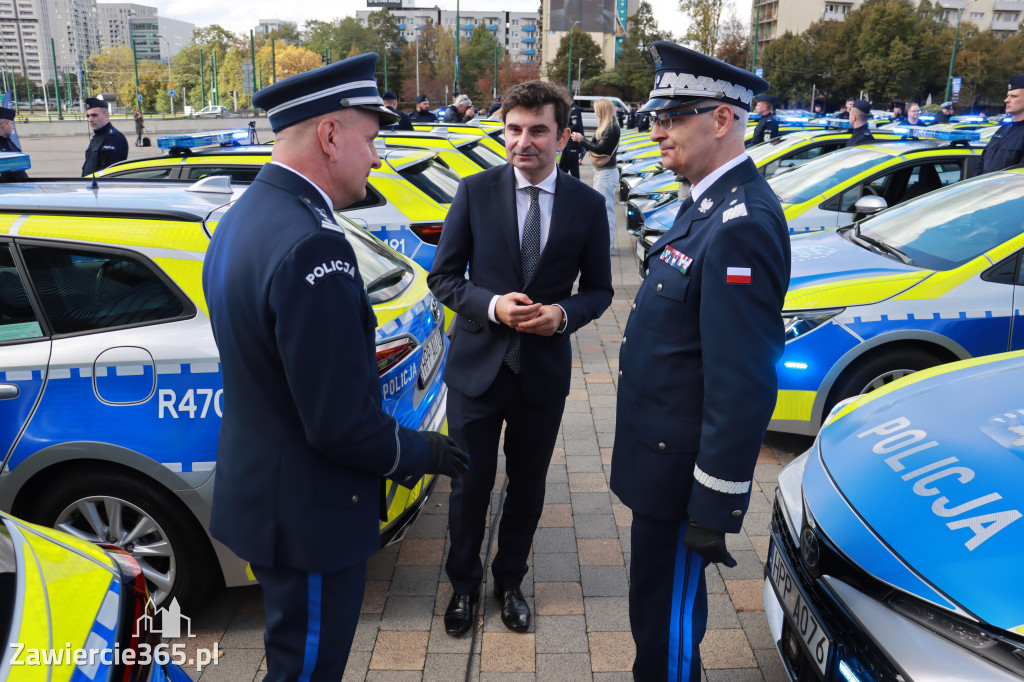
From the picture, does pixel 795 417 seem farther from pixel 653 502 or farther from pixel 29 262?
pixel 29 262

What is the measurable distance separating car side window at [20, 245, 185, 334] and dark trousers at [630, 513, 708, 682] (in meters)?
1.82

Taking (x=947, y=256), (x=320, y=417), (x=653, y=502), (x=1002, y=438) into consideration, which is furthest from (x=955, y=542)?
(x=947, y=256)

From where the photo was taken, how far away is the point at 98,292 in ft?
9.62

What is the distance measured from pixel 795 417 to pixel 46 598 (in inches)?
150

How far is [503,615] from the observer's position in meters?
3.11

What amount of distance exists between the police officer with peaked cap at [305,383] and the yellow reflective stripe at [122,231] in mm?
1152

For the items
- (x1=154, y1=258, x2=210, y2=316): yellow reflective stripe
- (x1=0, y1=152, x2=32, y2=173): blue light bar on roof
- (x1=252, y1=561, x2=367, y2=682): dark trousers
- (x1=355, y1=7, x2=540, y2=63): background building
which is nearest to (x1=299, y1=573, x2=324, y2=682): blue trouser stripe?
(x1=252, y1=561, x2=367, y2=682): dark trousers

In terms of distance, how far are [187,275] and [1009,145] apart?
25.1 feet

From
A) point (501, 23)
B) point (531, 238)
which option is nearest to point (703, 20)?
point (531, 238)

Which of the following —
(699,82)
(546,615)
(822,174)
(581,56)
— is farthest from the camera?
(581,56)

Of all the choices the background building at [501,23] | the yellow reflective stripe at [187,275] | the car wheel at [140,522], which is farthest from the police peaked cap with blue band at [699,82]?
the background building at [501,23]

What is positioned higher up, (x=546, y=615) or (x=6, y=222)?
(x=6, y=222)

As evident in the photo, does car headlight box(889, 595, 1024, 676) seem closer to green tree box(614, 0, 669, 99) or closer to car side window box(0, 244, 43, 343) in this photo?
car side window box(0, 244, 43, 343)

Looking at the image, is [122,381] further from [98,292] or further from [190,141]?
[190,141]
